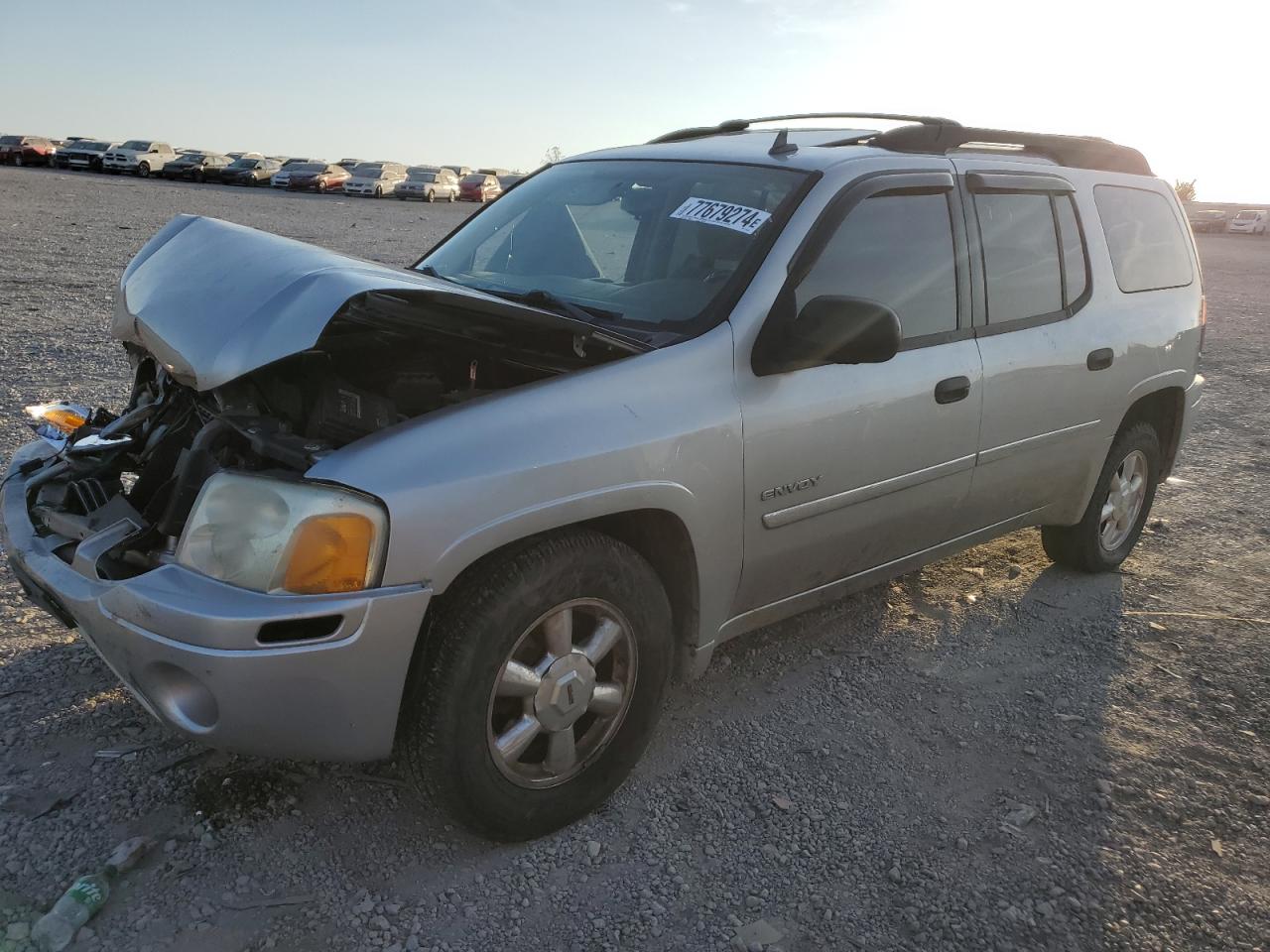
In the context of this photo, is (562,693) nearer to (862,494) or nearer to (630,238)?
(862,494)

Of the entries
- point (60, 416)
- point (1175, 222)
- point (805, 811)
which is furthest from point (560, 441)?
point (1175, 222)

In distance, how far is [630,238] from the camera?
3.46 m

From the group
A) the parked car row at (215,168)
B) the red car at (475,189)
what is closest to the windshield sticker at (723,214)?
the parked car row at (215,168)

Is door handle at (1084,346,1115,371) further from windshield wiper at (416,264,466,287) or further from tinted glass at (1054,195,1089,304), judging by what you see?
windshield wiper at (416,264,466,287)

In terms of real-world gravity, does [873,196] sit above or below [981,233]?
above

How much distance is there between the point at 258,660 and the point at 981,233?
9.56 ft

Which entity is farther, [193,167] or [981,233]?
[193,167]

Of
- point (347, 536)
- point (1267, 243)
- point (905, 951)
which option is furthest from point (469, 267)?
point (1267, 243)

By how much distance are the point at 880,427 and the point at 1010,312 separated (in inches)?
37.4

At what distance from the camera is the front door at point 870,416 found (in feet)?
9.84

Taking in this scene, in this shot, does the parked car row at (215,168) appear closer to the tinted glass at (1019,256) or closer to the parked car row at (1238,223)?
the parked car row at (1238,223)

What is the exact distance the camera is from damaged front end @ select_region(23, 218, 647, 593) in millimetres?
2303

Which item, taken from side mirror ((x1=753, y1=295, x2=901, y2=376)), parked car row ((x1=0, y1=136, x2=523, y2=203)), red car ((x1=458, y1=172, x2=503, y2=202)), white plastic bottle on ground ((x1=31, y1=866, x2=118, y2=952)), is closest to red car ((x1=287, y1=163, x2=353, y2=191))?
parked car row ((x1=0, y1=136, x2=523, y2=203))

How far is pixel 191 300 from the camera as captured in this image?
9.14 ft
